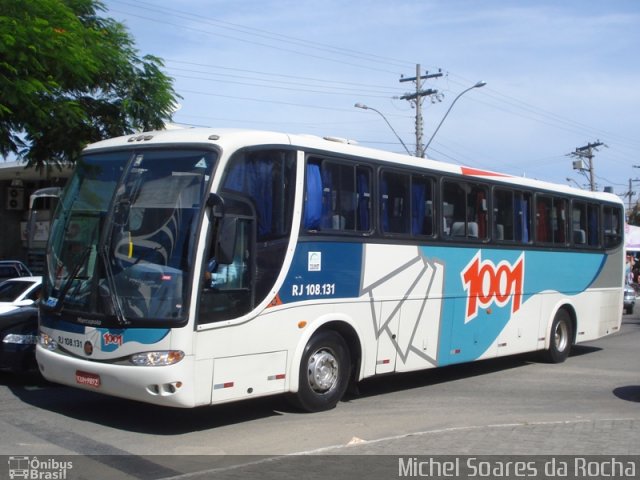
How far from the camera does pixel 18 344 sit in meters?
11.0

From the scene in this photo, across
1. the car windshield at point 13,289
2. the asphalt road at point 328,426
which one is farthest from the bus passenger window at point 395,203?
A: the car windshield at point 13,289

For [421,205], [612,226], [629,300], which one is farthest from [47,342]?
[629,300]

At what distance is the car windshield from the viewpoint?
43.9 feet

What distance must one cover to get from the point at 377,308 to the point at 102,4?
10666mm

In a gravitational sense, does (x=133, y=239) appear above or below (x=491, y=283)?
above

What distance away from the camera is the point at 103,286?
850 centimetres

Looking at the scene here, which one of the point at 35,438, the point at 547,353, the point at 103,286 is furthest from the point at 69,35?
the point at 547,353

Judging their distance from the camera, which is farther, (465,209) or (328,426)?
(465,209)

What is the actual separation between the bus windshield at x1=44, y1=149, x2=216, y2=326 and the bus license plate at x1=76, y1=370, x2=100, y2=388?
634 millimetres

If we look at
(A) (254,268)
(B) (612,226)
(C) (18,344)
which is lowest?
A: (C) (18,344)

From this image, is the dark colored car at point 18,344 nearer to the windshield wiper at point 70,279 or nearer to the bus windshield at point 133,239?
the bus windshield at point 133,239

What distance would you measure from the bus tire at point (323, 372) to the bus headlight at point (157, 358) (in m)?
1.85

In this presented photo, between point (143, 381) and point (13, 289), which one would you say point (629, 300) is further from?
point (143, 381)

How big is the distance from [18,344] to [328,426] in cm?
466
